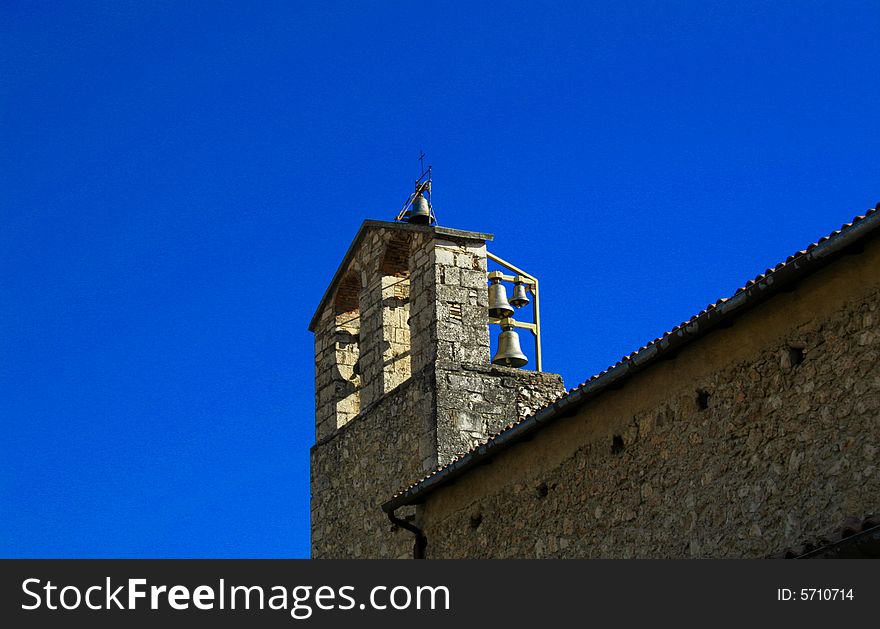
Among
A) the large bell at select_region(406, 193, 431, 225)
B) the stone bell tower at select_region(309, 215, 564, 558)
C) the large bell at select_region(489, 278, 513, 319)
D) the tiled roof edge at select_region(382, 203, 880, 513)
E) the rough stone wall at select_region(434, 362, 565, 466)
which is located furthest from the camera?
the large bell at select_region(406, 193, 431, 225)

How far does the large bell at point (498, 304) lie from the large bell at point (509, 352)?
0.22 m

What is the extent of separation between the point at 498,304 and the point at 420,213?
4.69ft

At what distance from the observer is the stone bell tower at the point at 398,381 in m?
15.5

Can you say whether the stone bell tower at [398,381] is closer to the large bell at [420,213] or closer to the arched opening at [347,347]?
the arched opening at [347,347]

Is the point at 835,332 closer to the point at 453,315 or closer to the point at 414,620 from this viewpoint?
the point at 414,620

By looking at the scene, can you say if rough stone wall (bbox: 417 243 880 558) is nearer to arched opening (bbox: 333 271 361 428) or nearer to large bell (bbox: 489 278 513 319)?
large bell (bbox: 489 278 513 319)

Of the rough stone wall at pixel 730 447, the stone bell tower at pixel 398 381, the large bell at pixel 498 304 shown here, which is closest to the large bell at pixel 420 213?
the stone bell tower at pixel 398 381

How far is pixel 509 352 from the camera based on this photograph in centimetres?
1619

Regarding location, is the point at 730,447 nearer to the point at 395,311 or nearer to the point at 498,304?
the point at 498,304

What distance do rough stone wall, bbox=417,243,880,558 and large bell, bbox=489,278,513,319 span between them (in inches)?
146

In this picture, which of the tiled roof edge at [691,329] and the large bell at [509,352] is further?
the large bell at [509,352]

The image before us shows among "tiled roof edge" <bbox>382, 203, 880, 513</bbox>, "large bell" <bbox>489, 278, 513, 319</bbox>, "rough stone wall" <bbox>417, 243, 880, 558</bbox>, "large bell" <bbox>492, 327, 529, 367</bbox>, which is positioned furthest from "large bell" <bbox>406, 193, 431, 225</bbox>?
"rough stone wall" <bbox>417, 243, 880, 558</bbox>

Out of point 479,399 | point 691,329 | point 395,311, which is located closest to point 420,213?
point 395,311

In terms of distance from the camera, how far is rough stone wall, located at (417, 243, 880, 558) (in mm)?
9617
